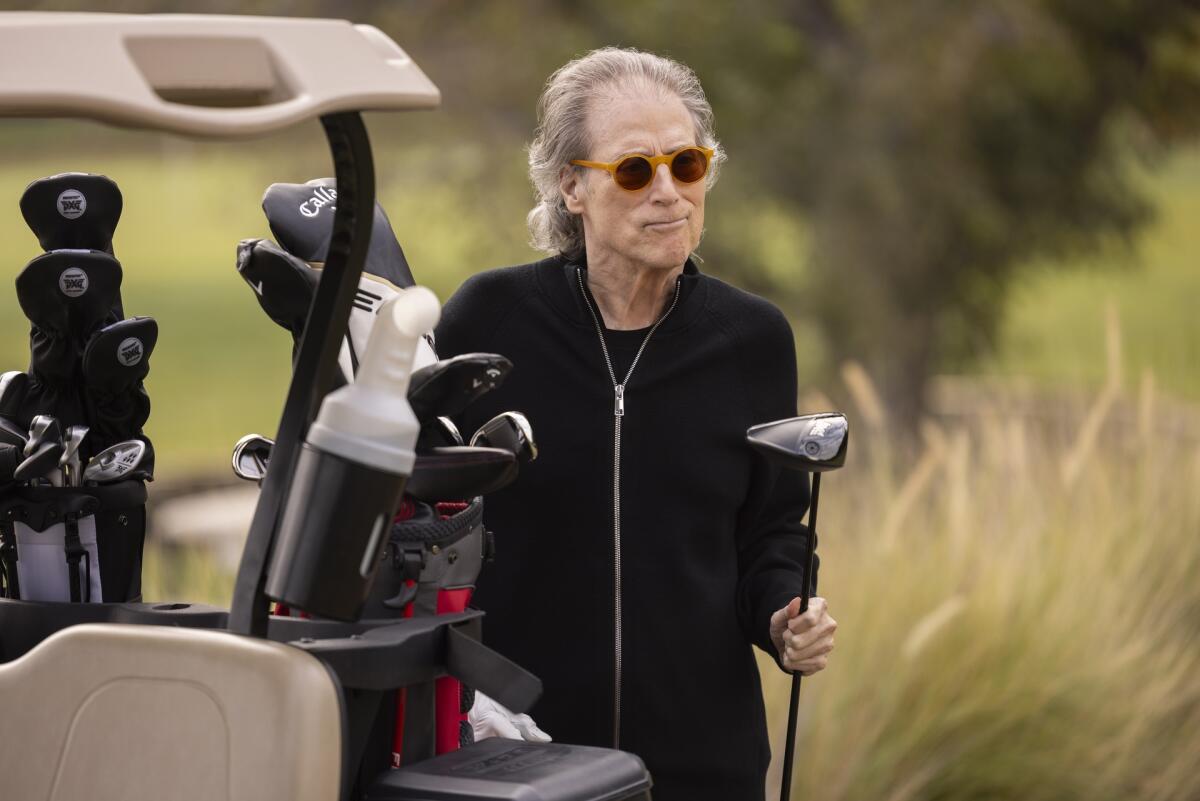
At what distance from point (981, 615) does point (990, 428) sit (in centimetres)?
118

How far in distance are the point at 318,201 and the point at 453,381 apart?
35 cm

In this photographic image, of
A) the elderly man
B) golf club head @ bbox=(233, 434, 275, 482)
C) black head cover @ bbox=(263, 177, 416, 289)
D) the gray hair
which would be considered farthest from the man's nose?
golf club head @ bbox=(233, 434, 275, 482)

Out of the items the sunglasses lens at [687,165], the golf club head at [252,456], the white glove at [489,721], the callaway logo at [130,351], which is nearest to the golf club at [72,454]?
the callaway logo at [130,351]

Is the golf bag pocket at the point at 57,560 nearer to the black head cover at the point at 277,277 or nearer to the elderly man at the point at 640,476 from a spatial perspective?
the black head cover at the point at 277,277

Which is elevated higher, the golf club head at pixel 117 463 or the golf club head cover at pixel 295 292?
the golf club head cover at pixel 295 292

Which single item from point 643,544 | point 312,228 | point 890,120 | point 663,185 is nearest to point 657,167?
point 663,185

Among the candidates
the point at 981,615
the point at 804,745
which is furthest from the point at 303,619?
the point at 981,615

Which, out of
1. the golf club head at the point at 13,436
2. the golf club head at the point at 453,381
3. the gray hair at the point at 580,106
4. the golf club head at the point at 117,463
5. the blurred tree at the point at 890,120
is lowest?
the golf club head at the point at 117,463

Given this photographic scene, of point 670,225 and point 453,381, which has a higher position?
point 670,225

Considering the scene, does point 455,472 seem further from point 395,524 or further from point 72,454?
point 72,454

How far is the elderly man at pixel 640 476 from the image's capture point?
2.67m

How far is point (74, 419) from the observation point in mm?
2207

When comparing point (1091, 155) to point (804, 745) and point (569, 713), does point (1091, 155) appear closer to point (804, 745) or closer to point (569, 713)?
point (804, 745)

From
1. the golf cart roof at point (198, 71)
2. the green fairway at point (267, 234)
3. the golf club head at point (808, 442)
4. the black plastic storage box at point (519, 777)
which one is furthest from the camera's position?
the green fairway at point (267, 234)
